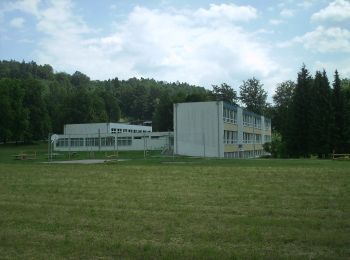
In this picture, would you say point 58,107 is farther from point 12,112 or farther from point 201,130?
point 201,130

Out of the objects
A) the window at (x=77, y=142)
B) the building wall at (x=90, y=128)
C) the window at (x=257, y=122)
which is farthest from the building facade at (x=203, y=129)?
the building wall at (x=90, y=128)

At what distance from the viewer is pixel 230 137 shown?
6506 cm

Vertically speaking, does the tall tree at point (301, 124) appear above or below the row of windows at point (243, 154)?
above

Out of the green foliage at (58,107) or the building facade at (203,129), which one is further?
the green foliage at (58,107)

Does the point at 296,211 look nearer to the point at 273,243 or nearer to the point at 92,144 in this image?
the point at 273,243

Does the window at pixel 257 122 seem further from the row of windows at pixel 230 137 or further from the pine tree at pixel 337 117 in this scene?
the pine tree at pixel 337 117

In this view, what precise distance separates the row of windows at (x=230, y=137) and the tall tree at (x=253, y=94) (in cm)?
4629

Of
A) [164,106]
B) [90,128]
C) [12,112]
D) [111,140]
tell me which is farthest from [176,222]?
[164,106]

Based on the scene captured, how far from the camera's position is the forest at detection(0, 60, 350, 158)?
195ft

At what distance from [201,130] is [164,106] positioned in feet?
168

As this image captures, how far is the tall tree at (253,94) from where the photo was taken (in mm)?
113500

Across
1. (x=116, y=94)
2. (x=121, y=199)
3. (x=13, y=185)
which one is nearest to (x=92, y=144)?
(x=13, y=185)

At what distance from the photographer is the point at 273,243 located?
25.4ft

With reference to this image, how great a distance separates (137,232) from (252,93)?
107265mm
